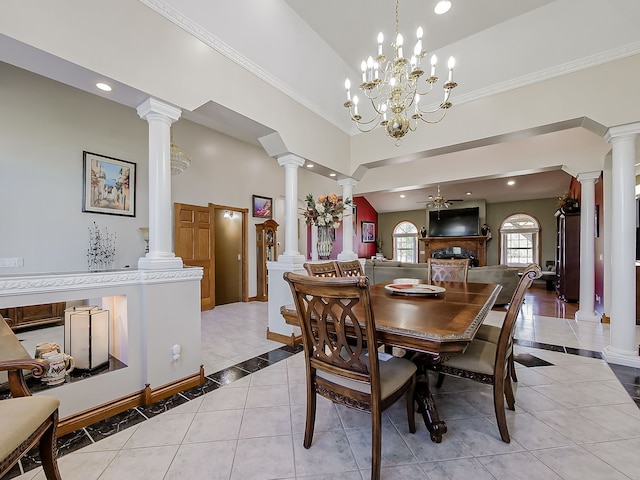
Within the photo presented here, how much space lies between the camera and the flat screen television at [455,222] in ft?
32.7

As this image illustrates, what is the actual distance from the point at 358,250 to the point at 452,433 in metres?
9.16

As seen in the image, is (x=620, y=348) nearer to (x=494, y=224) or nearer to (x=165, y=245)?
(x=165, y=245)

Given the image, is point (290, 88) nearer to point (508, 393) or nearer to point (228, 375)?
point (228, 375)

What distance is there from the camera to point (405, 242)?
39.0 ft

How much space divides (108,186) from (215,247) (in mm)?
2370

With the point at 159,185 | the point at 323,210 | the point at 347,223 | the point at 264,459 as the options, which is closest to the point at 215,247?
the point at 347,223

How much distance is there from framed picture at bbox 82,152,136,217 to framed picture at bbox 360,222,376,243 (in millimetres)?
7960

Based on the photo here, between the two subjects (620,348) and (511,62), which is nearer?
(620,348)

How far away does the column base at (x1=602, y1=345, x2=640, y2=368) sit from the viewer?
275cm

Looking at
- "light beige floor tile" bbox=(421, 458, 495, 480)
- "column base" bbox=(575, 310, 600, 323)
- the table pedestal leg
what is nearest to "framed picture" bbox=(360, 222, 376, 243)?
"column base" bbox=(575, 310, 600, 323)

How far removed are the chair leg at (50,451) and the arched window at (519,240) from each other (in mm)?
11579

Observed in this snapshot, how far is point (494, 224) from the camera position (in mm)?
10195

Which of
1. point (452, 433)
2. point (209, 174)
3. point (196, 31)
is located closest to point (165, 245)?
point (196, 31)

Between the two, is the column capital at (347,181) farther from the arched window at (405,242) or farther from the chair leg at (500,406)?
the arched window at (405,242)
